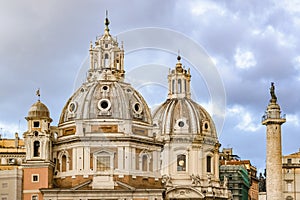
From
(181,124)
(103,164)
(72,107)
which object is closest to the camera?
(103,164)

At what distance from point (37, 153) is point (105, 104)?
353 inches

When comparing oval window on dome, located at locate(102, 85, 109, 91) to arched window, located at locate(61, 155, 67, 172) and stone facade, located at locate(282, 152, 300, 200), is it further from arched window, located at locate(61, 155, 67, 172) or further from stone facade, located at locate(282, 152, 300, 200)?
stone facade, located at locate(282, 152, 300, 200)

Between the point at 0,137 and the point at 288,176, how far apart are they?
41.8 meters

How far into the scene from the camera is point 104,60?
307 ft

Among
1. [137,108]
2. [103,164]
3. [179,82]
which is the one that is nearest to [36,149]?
[103,164]

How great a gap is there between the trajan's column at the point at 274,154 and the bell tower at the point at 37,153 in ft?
76.9

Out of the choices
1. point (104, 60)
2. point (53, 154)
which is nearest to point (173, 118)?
point (104, 60)

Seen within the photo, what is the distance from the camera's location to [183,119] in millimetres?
103250

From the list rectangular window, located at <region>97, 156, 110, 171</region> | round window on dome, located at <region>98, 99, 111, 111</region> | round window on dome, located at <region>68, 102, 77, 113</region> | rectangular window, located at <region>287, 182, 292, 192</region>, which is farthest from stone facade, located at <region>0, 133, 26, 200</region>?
rectangular window, located at <region>287, 182, 292, 192</region>

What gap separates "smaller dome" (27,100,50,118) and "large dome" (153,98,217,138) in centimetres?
1932

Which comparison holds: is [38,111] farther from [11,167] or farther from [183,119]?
[183,119]

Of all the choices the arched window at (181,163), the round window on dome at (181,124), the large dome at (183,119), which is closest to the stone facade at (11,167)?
the large dome at (183,119)

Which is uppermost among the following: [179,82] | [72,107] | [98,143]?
[179,82]

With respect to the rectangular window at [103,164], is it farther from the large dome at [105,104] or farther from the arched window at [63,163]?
the large dome at [105,104]
